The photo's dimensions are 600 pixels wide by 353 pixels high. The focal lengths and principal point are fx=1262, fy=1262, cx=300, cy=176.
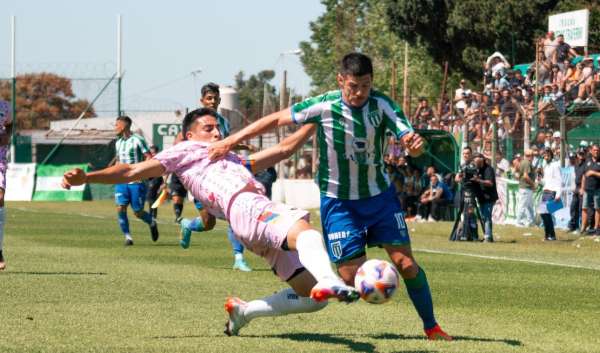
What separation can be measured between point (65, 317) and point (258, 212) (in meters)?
2.65

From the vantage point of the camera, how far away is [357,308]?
441 inches

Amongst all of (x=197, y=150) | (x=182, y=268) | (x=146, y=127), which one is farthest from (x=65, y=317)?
(x=146, y=127)

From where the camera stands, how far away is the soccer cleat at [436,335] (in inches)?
350

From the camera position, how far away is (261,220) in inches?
321

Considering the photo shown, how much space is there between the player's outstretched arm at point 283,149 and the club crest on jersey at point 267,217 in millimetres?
749

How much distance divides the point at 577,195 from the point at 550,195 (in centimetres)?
144

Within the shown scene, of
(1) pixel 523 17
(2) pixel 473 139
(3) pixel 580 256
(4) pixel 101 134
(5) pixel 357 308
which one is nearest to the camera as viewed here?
(5) pixel 357 308

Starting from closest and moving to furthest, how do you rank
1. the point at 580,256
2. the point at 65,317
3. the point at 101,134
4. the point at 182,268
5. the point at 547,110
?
the point at 65,317
the point at 182,268
the point at 580,256
the point at 547,110
the point at 101,134

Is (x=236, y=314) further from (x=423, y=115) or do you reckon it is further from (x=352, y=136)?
(x=423, y=115)

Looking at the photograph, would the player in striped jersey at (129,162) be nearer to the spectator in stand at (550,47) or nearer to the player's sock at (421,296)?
the player's sock at (421,296)

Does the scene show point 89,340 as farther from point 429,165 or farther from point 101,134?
point 101,134

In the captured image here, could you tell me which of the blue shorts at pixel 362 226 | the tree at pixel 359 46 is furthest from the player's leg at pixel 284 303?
the tree at pixel 359 46

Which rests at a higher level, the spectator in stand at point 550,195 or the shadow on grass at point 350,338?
the spectator in stand at point 550,195

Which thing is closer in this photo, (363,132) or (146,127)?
(363,132)
